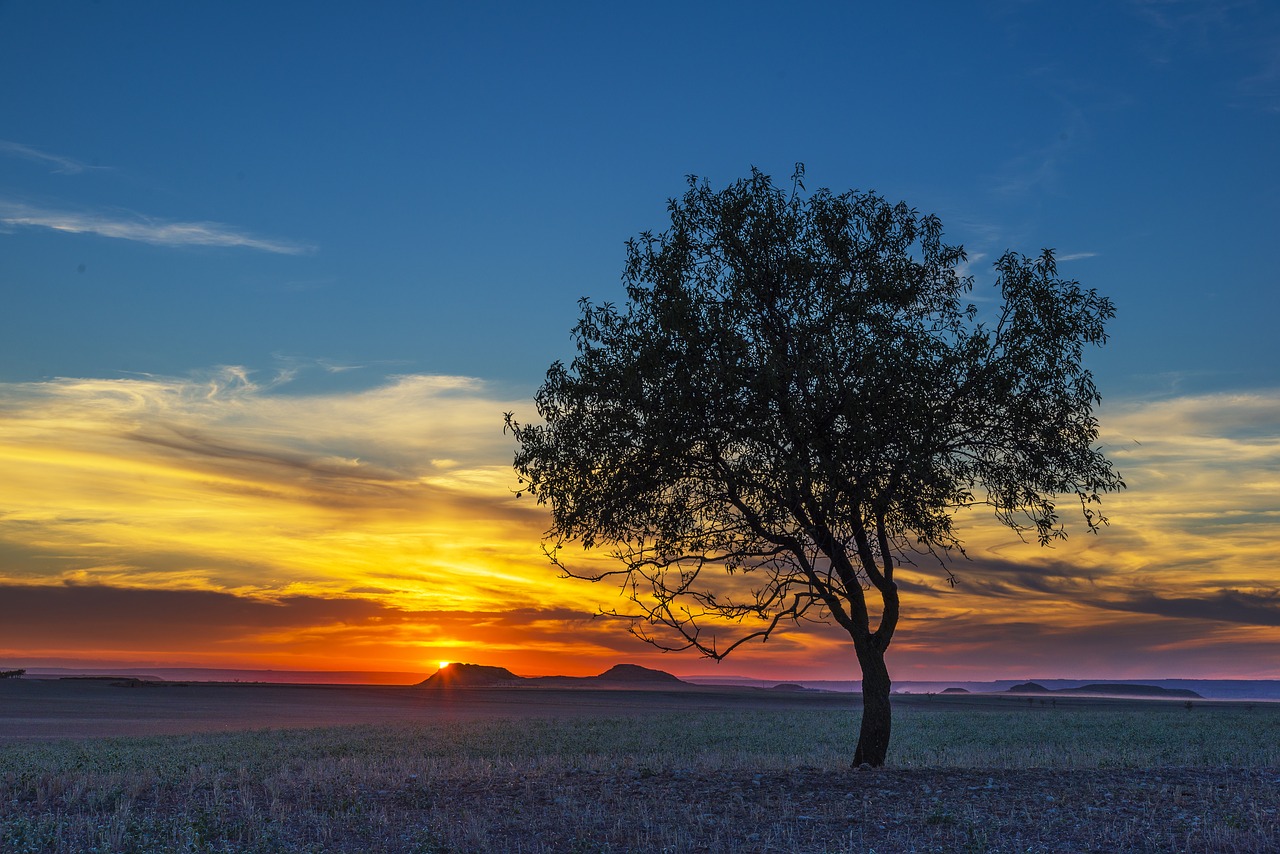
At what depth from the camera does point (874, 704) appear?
2406 cm

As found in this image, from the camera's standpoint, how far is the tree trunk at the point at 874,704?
24.0 meters

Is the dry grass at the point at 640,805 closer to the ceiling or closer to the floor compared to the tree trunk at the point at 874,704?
closer to the floor

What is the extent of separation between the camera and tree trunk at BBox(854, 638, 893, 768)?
945 inches

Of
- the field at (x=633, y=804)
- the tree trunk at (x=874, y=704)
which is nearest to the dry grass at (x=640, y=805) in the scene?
the field at (x=633, y=804)

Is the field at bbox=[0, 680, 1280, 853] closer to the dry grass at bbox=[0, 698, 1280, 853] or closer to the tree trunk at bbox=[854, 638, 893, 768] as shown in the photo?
the dry grass at bbox=[0, 698, 1280, 853]

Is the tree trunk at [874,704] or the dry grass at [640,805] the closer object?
the dry grass at [640,805]

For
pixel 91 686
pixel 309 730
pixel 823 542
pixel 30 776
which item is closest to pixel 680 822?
pixel 823 542

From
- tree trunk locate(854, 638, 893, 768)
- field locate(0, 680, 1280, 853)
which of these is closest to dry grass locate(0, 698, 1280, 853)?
field locate(0, 680, 1280, 853)

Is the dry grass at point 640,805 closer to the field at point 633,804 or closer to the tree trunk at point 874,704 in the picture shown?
the field at point 633,804

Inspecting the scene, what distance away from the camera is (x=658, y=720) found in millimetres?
67750

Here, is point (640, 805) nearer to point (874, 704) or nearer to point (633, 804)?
point (633, 804)

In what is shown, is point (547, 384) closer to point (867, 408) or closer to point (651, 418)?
point (651, 418)

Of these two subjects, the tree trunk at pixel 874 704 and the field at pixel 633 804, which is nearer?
the field at pixel 633 804

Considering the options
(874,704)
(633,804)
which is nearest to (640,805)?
(633,804)
